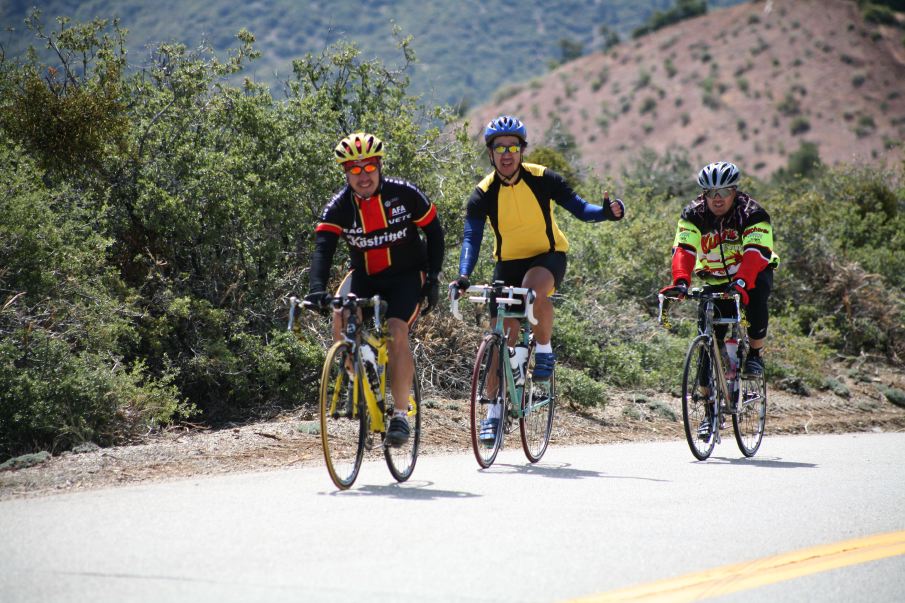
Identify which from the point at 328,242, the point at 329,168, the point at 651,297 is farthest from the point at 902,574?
the point at 651,297

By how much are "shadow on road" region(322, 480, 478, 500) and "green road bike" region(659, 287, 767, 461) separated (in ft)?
8.96

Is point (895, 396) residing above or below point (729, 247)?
below

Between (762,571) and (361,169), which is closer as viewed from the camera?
(762,571)

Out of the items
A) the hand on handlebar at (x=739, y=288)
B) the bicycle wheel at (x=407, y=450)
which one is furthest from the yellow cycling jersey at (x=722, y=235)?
the bicycle wheel at (x=407, y=450)

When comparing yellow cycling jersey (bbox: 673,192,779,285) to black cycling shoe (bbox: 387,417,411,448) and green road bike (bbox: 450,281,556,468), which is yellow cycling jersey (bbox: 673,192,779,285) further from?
black cycling shoe (bbox: 387,417,411,448)

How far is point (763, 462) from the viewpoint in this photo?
29.4 ft

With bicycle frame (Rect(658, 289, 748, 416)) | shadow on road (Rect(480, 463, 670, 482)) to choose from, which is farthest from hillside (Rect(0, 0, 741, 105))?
shadow on road (Rect(480, 463, 670, 482))

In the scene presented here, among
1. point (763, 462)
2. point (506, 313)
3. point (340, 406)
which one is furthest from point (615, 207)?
point (340, 406)

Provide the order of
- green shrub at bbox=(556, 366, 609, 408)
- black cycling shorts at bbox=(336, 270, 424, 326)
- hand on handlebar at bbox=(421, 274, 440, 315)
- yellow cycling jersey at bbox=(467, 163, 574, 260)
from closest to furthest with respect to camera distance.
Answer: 1. black cycling shorts at bbox=(336, 270, 424, 326)
2. hand on handlebar at bbox=(421, 274, 440, 315)
3. yellow cycling jersey at bbox=(467, 163, 574, 260)
4. green shrub at bbox=(556, 366, 609, 408)

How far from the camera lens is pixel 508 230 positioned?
344 inches

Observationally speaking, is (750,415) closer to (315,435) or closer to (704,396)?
(704,396)

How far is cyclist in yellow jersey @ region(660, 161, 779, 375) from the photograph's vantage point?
915 cm

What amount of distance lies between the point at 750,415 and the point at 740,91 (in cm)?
8458

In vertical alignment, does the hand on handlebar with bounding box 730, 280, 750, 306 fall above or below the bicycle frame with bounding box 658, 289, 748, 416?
above
